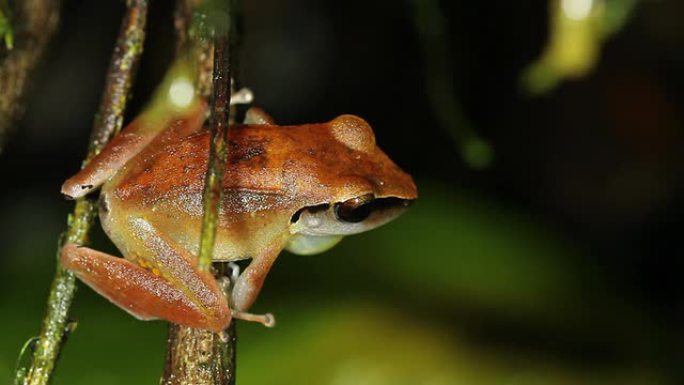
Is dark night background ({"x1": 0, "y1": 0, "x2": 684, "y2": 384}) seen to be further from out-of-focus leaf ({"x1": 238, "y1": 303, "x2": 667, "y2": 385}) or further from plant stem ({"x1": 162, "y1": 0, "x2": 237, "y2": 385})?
plant stem ({"x1": 162, "y1": 0, "x2": 237, "y2": 385})

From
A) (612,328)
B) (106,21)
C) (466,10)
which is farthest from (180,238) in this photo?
(466,10)

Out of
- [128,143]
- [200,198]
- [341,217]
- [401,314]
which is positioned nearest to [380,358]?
[401,314]

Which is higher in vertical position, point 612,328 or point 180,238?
point 612,328

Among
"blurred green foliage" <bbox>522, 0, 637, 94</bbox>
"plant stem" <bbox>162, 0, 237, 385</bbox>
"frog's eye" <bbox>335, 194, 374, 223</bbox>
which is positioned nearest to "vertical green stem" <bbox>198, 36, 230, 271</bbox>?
"plant stem" <bbox>162, 0, 237, 385</bbox>

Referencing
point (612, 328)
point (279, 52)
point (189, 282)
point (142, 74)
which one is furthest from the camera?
point (279, 52)

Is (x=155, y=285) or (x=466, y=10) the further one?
(x=466, y=10)

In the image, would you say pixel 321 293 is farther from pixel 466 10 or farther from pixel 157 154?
pixel 466 10
